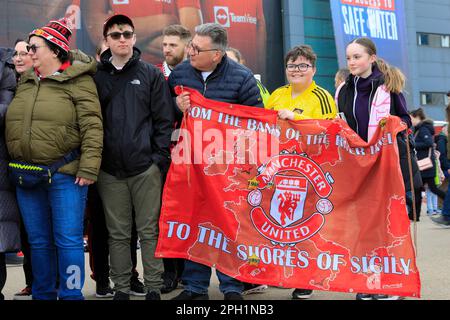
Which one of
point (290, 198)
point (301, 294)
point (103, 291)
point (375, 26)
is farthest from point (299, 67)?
point (375, 26)

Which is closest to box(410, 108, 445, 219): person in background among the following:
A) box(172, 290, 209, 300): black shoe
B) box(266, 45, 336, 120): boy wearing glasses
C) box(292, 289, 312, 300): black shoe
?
box(266, 45, 336, 120): boy wearing glasses

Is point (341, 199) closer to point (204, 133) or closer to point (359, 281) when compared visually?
point (359, 281)

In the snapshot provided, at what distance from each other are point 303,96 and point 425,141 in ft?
26.5

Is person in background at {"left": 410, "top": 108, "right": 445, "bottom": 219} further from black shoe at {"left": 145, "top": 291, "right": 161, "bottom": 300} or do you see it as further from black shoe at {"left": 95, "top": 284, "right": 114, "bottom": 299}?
black shoe at {"left": 145, "top": 291, "right": 161, "bottom": 300}

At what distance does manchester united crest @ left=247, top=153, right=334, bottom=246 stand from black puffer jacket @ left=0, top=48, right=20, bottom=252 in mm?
1772

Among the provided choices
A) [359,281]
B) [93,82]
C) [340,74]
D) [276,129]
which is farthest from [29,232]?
[340,74]

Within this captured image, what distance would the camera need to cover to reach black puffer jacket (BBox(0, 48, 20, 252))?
5312 mm

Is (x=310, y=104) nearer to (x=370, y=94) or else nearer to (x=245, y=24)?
(x=370, y=94)

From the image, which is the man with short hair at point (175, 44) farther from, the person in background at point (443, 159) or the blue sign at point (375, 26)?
the blue sign at point (375, 26)

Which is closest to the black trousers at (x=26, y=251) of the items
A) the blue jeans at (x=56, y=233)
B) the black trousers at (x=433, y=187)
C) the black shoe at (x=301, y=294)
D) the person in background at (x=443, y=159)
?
the blue jeans at (x=56, y=233)

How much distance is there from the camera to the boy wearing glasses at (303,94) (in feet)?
19.2

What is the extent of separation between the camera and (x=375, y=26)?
42.8m
